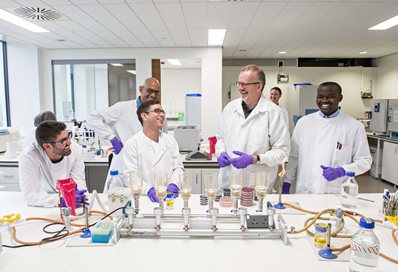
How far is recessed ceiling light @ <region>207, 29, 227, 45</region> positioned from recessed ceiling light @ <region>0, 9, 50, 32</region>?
2.88 meters

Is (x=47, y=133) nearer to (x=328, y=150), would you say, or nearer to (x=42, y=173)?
(x=42, y=173)

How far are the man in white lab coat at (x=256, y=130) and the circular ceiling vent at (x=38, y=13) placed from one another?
3151mm

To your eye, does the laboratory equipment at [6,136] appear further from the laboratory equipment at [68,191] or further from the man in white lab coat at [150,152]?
the laboratory equipment at [68,191]

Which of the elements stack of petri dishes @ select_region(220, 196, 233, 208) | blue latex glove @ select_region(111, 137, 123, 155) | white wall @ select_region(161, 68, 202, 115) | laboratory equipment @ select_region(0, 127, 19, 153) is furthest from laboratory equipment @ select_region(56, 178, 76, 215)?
white wall @ select_region(161, 68, 202, 115)

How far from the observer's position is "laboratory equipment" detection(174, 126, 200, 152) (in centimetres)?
372

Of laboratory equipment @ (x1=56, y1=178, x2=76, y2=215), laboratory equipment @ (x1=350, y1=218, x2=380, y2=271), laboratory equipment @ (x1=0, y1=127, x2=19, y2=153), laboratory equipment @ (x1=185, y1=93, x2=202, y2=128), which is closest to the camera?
laboratory equipment @ (x1=350, y1=218, x2=380, y2=271)

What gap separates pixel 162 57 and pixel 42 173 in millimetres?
4994

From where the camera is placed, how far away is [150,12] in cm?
393

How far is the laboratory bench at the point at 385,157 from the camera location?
200 inches

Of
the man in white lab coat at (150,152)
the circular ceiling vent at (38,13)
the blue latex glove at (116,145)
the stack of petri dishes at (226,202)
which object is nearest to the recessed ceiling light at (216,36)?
the circular ceiling vent at (38,13)

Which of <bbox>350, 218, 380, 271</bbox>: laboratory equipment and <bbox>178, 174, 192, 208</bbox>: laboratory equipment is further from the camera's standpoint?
<bbox>178, 174, 192, 208</bbox>: laboratory equipment

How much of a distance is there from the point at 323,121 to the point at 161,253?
1.66 m

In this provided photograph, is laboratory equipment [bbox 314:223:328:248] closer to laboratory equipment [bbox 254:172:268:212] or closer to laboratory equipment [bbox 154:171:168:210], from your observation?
laboratory equipment [bbox 254:172:268:212]

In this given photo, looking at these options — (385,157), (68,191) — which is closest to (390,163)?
(385,157)
